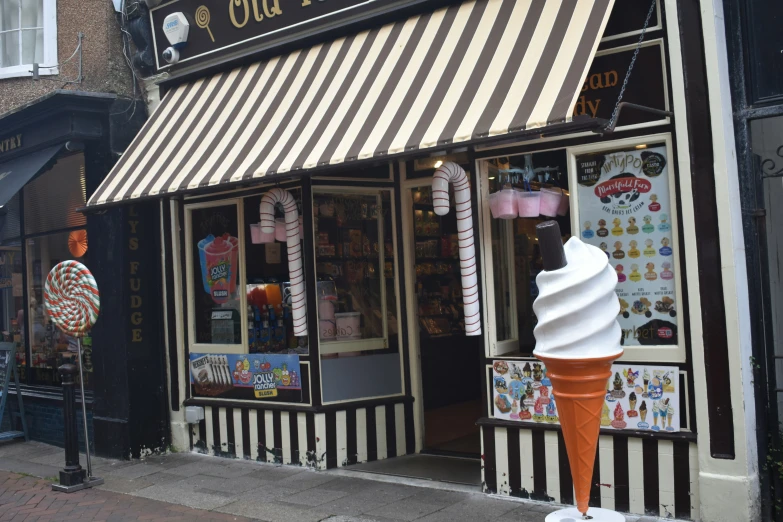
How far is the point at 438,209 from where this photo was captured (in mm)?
6348

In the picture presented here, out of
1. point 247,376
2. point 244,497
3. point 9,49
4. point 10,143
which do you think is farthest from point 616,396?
point 9,49

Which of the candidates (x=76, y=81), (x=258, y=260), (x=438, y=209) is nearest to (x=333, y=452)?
(x=258, y=260)

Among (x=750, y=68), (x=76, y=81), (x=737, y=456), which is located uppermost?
(x=76, y=81)

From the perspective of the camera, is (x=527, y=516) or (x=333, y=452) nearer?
(x=527, y=516)

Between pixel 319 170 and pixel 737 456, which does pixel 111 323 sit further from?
pixel 737 456

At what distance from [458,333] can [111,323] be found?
4235 mm

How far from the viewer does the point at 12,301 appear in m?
11.0

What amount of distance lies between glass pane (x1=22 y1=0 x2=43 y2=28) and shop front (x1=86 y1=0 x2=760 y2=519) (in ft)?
6.02

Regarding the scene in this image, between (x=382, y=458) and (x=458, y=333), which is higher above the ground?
(x=458, y=333)

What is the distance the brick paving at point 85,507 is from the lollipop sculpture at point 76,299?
18.6 inches

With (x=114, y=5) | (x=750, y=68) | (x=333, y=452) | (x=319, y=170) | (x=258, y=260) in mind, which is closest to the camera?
(x=750, y=68)

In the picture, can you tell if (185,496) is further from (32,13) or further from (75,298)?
(32,13)

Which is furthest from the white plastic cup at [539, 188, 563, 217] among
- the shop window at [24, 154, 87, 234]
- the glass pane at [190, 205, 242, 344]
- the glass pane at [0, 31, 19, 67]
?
the glass pane at [0, 31, 19, 67]

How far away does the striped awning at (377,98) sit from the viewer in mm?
5535
